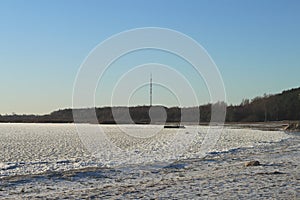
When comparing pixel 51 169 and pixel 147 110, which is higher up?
pixel 147 110

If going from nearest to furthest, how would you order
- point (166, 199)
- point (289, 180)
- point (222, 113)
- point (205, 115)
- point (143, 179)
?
point (166, 199), point (289, 180), point (143, 179), point (205, 115), point (222, 113)

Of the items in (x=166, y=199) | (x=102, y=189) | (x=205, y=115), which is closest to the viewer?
(x=166, y=199)

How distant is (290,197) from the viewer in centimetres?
1239

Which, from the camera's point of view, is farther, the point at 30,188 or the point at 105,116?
the point at 105,116

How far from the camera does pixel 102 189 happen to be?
47.3ft

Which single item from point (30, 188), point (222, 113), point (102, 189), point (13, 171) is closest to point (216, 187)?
point (102, 189)

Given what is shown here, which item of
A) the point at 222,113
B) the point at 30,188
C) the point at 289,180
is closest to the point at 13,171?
the point at 30,188

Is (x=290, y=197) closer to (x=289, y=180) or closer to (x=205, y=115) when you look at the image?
(x=289, y=180)

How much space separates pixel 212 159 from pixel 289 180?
9.97 metres

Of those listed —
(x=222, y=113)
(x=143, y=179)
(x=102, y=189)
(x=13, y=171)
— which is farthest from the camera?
(x=222, y=113)

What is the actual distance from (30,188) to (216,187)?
606 cm

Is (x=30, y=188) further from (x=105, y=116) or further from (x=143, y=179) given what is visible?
(x=105, y=116)

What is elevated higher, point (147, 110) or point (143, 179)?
point (147, 110)

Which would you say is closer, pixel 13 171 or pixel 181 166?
pixel 13 171
